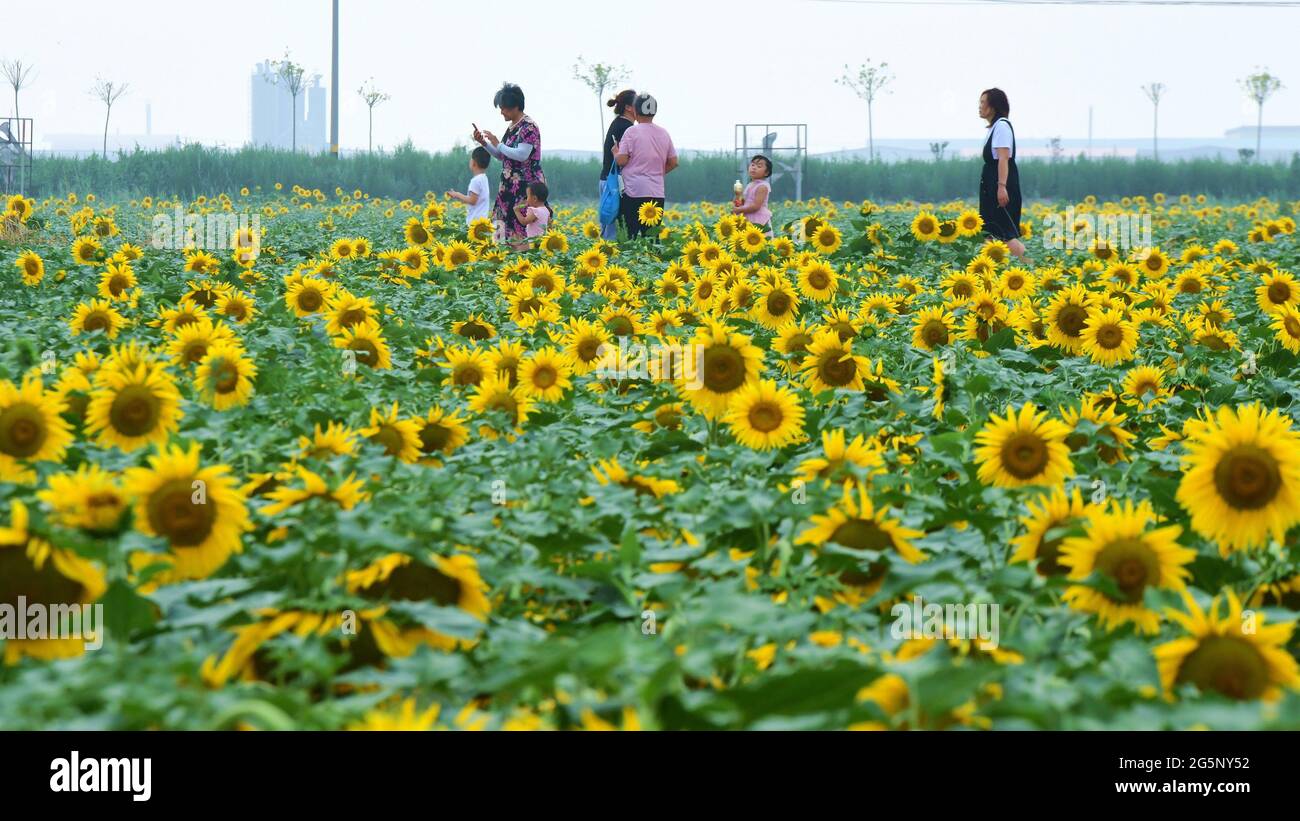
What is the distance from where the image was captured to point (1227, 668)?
195cm

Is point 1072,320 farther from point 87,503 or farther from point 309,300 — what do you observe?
point 87,503

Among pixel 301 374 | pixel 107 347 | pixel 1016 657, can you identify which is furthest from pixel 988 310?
pixel 1016 657

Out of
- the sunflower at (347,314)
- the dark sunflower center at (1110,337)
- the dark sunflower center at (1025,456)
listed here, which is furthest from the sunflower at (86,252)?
the dark sunflower center at (1025,456)

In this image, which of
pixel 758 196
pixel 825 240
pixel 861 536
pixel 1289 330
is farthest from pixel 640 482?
pixel 758 196

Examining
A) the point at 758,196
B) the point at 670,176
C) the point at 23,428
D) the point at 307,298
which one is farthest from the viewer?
the point at 670,176

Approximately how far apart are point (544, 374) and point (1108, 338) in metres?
2.28

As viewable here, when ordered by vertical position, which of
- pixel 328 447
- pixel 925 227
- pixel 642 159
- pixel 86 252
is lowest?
pixel 328 447

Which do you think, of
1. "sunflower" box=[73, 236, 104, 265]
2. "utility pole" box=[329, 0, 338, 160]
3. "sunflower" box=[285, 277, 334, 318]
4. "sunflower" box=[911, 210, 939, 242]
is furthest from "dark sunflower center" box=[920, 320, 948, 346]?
"utility pole" box=[329, 0, 338, 160]

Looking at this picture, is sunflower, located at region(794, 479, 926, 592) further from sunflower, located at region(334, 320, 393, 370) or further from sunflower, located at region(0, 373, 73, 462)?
sunflower, located at region(334, 320, 393, 370)

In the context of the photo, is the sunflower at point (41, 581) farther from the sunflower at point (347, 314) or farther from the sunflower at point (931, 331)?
the sunflower at point (931, 331)

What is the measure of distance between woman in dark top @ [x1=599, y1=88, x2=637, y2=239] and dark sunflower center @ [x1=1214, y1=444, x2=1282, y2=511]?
360 inches

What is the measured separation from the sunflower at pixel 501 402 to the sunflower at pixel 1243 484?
75.3 inches

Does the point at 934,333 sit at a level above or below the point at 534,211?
below

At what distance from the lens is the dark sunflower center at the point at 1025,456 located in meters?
3.12
